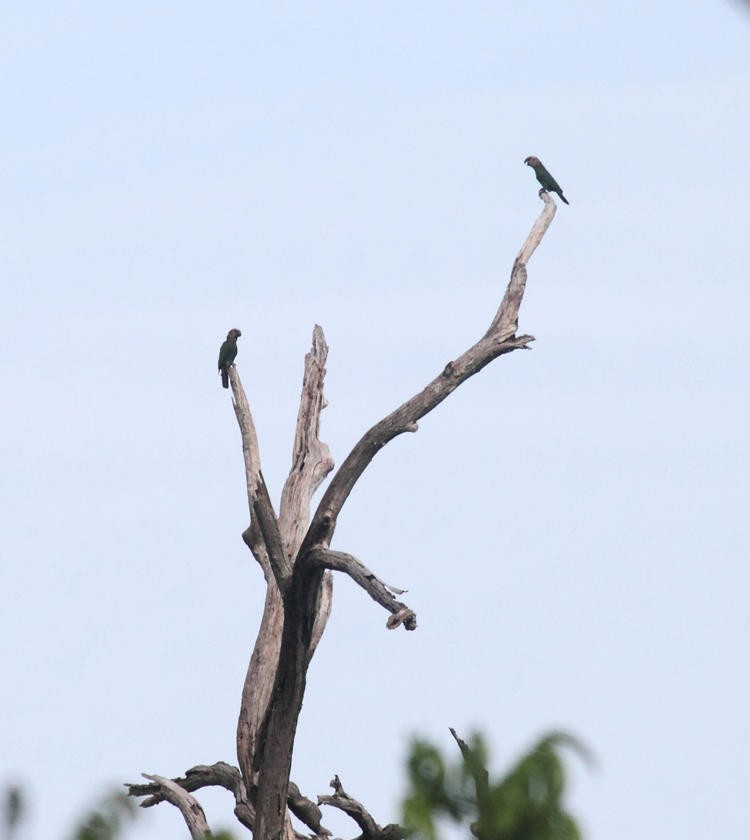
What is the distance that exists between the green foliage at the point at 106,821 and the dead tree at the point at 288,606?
458 cm

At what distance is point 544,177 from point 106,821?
10400 millimetres

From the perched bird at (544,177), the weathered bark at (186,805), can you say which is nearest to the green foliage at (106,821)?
the weathered bark at (186,805)

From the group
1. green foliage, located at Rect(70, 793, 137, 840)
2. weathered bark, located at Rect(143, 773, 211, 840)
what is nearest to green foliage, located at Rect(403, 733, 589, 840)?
green foliage, located at Rect(70, 793, 137, 840)

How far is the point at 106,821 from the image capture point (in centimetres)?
805

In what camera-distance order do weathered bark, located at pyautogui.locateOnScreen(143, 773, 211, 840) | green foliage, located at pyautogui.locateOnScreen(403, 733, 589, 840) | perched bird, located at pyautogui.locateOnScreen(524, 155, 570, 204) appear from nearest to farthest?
green foliage, located at pyautogui.locateOnScreen(403, 733, 589, 840)
weathered bark, located at pyautogui.locateOnScreen(143, 773, 211, 840)
perched bird, located at pyautogui.locateOnScreen(524, 155, 570, 204)

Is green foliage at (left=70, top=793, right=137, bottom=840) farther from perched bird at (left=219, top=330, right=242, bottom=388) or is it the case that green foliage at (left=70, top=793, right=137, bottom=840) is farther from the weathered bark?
perched bird at (left=219, top=330, right=242, bottom=388)

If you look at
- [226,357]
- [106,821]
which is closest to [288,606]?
Result: [226,357]

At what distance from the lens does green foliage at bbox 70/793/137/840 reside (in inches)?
312

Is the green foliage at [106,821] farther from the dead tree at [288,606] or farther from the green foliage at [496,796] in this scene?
the dead tree at [288,606]

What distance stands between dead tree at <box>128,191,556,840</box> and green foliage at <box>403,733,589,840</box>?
109 inches

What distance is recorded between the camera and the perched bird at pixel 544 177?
655 inches

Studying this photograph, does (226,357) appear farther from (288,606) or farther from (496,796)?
(496,796)

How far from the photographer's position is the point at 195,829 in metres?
14.3

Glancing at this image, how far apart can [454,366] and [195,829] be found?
459 centimetres
